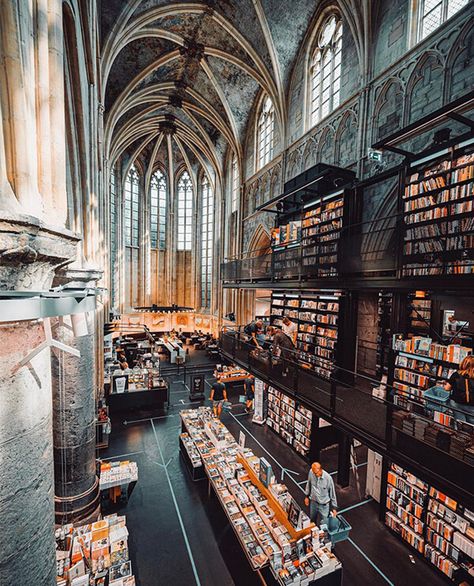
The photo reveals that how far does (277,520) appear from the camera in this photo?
4.37 meters

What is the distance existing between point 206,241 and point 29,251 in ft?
69.2

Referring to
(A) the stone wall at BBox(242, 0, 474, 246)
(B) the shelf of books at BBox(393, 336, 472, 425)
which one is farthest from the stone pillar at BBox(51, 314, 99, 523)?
(A) the stone wall at BBox(242, 0, 474, 246)

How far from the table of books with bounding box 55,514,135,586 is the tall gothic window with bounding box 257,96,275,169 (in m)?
14.3

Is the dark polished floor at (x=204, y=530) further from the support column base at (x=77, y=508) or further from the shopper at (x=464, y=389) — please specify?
the shopper at (x=464, y=389)

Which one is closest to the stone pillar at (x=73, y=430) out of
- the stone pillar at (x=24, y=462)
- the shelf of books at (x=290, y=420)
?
the stone pillar at (x=24, y=462)

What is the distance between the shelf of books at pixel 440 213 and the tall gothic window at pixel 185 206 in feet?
64.0

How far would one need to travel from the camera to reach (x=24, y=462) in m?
1.66

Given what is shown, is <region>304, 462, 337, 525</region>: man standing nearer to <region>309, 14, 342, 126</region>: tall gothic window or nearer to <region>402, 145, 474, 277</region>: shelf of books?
<region>402, 145, 474, 277</region>: shelf of books

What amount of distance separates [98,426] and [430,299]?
8.25 metres

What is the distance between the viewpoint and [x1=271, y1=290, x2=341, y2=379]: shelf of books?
23.3 feet

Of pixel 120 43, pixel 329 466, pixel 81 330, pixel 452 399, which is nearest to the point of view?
pixel 81 330

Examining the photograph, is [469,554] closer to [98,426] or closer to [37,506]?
[37,506]

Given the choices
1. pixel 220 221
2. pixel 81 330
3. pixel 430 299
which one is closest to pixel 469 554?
pixel 430 299

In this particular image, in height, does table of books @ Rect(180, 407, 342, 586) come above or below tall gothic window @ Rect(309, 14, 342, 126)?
below
